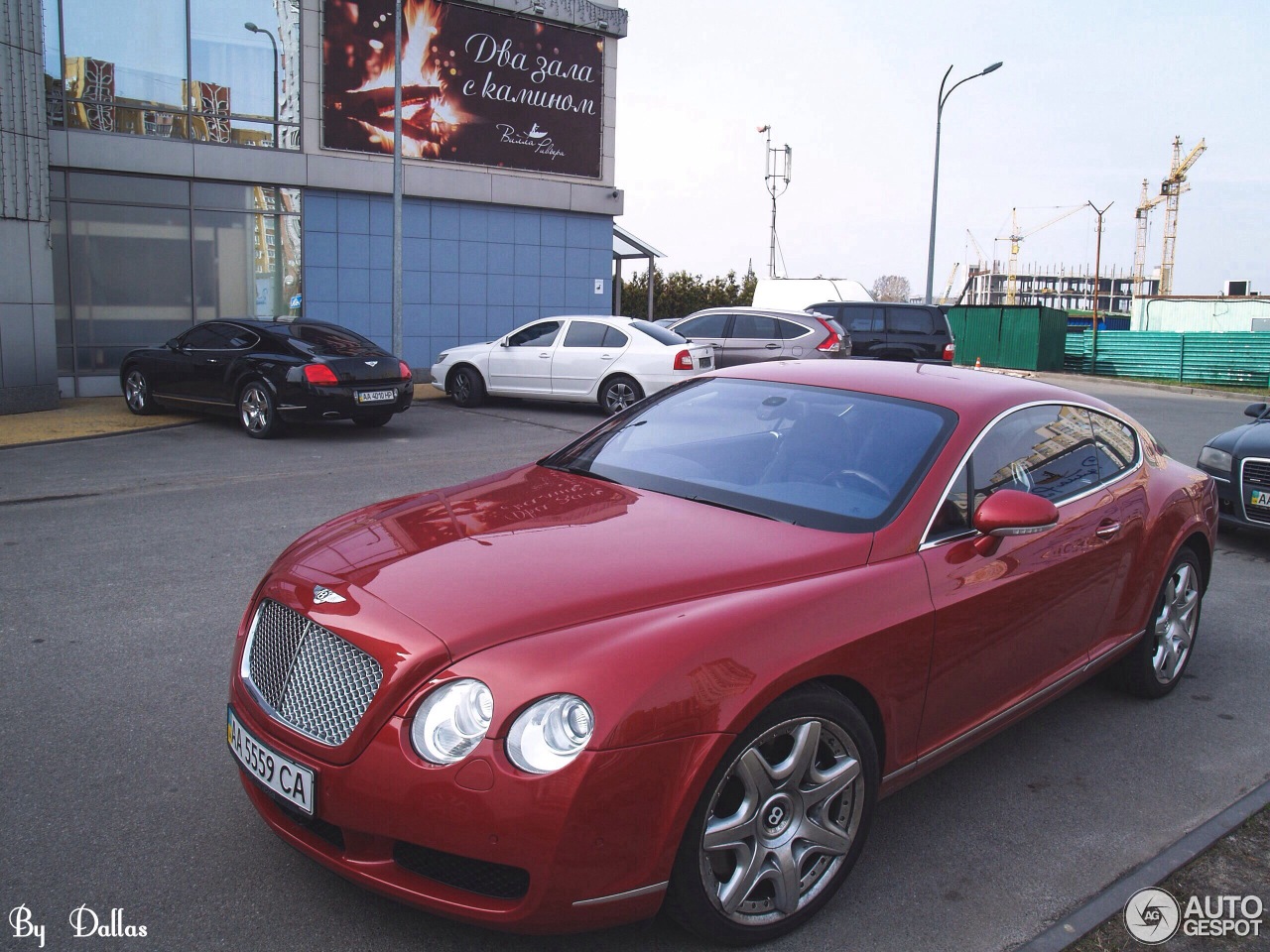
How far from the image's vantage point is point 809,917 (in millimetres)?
2920

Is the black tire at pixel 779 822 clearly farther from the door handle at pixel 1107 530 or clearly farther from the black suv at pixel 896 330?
the black suv at pixel 896 330

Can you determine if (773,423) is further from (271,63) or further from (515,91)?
(515,91)

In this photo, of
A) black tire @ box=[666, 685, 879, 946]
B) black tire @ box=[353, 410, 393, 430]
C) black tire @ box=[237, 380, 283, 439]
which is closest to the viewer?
black tire @ box=[666, 685, 879, 946]

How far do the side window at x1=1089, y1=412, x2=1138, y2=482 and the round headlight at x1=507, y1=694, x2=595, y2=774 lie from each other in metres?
2.90

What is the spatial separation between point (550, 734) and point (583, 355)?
13.2 meters

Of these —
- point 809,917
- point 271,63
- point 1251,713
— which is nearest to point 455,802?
point 809,917

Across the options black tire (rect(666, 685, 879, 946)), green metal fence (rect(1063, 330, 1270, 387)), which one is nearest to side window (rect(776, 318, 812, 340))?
black tire (rect(666, 685, 879, 946))

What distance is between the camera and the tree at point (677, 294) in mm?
40281

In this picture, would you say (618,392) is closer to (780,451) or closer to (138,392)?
(138,392)

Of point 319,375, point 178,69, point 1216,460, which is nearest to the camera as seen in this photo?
point 1216,460

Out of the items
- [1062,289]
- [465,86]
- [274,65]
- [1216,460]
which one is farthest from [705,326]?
[1062,289]

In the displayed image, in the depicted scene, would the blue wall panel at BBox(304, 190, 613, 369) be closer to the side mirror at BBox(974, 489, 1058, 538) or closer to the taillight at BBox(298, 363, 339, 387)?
the taillight at BBox(298, 363, 339, 387)

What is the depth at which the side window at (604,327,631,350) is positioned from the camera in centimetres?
1505

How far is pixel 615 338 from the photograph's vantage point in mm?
15180
